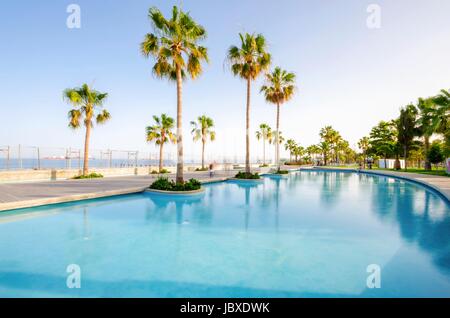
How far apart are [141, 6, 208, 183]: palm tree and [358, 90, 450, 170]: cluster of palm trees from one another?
91.2 feet

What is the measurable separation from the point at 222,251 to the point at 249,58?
1811 centimetres

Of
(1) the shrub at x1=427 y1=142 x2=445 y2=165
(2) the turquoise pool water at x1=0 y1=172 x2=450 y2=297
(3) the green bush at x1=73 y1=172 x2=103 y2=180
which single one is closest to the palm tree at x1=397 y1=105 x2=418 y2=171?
(1) the shrub at x1=427 y1=142 x2=445 y2=165

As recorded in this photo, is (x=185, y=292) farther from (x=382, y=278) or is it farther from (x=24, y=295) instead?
(x=382, y=278)

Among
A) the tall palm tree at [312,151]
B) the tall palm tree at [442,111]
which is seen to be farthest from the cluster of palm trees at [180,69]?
the tall palm tree at [312,151]

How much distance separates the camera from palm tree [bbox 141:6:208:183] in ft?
42.7

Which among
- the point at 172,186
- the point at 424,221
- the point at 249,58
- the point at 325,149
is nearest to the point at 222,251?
the point at 424,221

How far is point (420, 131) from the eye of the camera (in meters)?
38.1

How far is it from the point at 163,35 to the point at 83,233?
1159 cm

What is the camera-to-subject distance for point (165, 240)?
6543 millimetres

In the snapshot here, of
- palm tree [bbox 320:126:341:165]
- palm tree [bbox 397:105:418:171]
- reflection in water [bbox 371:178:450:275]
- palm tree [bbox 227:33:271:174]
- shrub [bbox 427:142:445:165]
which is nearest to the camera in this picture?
reflection in water [bbox 371:178:450:275]

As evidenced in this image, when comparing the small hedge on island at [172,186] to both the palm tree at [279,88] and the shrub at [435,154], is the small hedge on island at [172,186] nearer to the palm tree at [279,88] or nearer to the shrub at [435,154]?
the palm tree at [279,88]

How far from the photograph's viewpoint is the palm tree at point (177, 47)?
1300 centimetres

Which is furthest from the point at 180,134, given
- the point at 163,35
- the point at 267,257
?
the point at 267,257

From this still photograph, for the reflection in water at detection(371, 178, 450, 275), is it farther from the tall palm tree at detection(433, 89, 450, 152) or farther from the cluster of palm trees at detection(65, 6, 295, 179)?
the tall palm tree at detection(433, 89, 450, 152)
